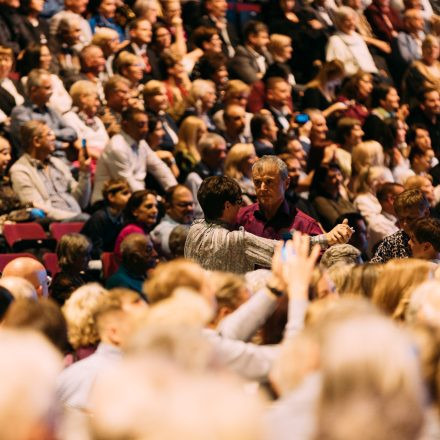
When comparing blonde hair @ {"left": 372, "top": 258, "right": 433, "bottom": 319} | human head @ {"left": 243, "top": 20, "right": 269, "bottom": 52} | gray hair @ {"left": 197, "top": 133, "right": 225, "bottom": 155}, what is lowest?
human head @ {"left": 243, "top": 20, "right": 269, "bottom": 52}

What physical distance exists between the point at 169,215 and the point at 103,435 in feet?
19.6

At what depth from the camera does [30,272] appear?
619 cm

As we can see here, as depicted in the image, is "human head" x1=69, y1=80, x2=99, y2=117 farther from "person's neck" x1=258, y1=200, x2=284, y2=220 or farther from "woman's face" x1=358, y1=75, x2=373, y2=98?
"person's neck" x1=258, y1=200, x2=284, y2=220

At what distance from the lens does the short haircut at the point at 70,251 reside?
770cm

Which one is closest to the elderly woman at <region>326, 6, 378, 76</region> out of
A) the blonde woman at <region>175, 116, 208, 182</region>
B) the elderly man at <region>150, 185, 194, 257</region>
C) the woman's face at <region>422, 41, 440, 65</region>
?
the woman's face at <region>422, 41, 440, 65</region>

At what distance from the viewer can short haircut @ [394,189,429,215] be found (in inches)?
268

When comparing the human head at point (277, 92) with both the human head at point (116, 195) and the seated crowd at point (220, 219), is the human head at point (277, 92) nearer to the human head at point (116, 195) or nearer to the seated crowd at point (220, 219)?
the seated crowd at point (220, 219)

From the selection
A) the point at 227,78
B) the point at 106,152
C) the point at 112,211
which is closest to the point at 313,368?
the point at 112,211

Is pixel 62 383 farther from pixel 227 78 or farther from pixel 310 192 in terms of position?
pixel 227 78

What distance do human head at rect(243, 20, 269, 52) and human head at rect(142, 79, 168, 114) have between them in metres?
2.53

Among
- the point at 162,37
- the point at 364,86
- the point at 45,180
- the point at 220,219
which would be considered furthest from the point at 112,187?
the point at 364,86

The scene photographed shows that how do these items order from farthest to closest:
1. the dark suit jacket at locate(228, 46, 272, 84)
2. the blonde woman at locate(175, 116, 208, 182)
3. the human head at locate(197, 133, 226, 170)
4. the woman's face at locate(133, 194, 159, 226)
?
the dark suit jacket at locate(228, 46, 272, 84), the blonde woman at locate(175, 116, 208, 182), the human head at locate(197, 133, 226, 170), the woman's face at locate(133, 194, 159, 226)

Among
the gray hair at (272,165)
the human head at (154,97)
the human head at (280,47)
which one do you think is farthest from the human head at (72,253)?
the human head at (280,47)

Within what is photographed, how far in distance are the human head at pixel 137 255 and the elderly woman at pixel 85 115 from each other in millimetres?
2242
